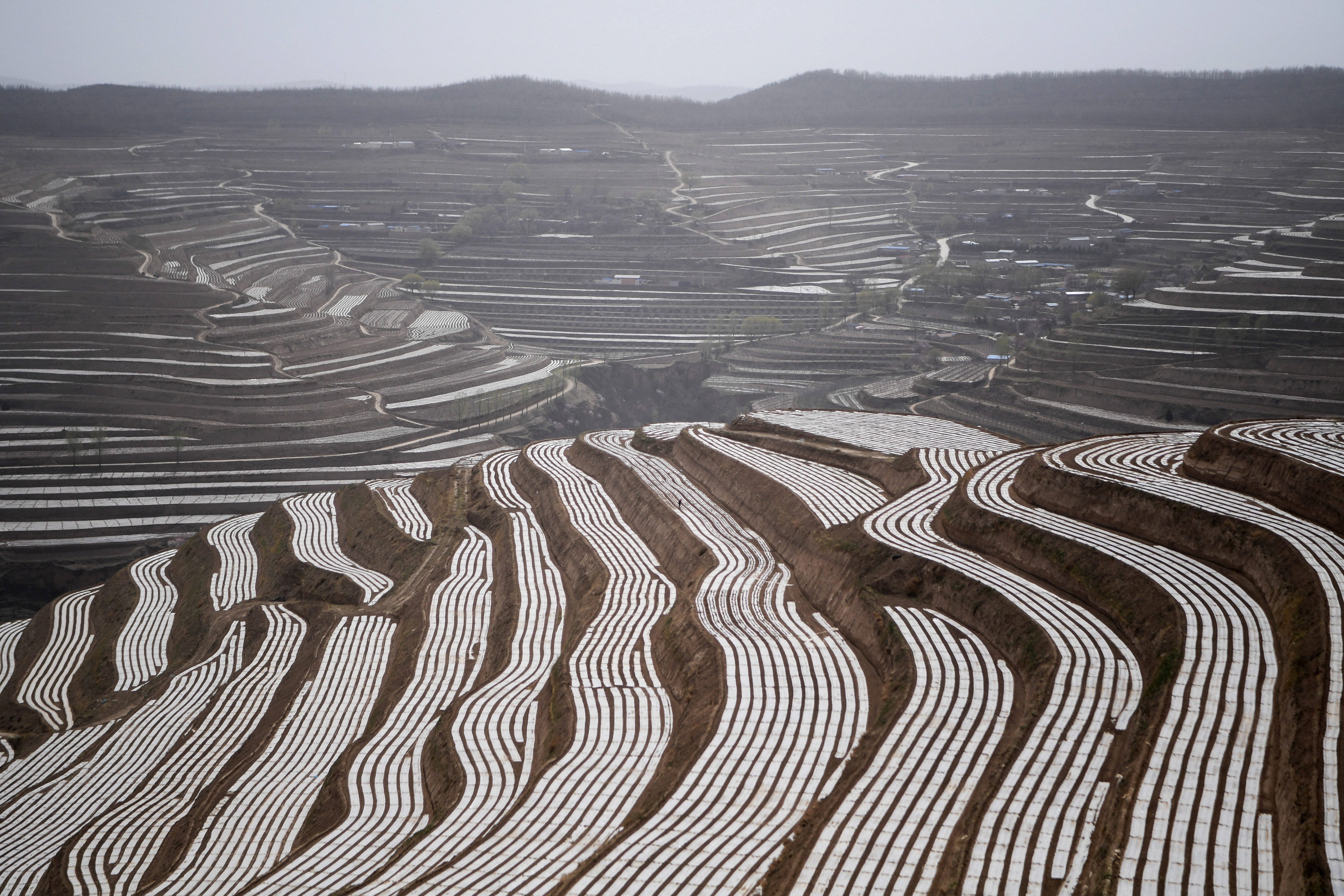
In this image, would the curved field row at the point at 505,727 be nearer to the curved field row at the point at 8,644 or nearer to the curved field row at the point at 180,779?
the curved field row at the point at 180,779

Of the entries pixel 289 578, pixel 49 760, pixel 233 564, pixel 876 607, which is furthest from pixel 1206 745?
pixel 233 564

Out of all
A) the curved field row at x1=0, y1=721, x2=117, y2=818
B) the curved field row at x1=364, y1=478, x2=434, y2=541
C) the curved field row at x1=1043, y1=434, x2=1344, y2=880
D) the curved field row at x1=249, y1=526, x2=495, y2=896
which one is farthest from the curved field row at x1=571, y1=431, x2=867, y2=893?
the curved field row at x1=0, y1=721, x2=117, y2=818

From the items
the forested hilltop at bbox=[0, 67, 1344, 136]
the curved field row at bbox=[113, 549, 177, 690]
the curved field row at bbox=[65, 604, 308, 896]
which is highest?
the forested hilltop at bbox=[0, 67, 1344, 136]

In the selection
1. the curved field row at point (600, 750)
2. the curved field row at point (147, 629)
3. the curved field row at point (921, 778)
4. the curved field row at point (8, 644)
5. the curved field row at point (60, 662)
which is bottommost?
the curved field row at point (8, 644)

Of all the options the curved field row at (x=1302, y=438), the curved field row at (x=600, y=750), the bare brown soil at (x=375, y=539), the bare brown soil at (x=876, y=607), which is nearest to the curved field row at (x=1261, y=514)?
the curved field row at (x=1302, y=438)

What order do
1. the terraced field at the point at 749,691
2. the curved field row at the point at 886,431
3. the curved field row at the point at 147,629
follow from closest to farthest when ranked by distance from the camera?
the terraced field at the point at 749,691, the curved field row at the point at 147,629, the curved field row at the point at 886,431

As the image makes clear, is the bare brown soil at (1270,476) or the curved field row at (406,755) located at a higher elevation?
the bare brown soil at (1270,476)

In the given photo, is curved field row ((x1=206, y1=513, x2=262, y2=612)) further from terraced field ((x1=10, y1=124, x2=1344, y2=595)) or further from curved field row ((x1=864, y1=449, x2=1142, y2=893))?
curved field row ((x1=864, y1=449, x2=1142, y2=893))
